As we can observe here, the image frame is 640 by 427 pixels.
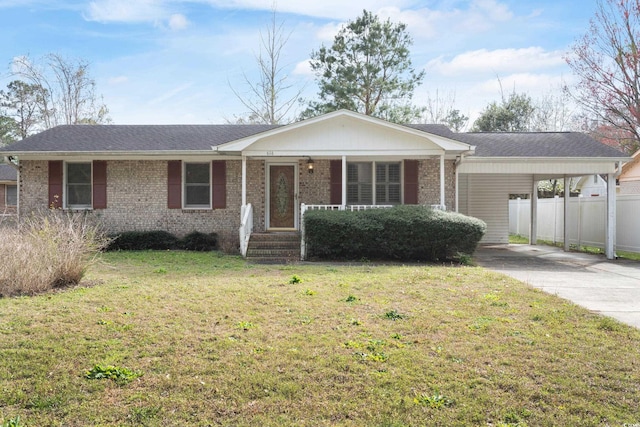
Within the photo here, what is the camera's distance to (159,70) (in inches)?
827

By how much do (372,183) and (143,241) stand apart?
7369 mm

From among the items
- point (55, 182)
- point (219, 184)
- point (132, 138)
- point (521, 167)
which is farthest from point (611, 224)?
point (55, 182)

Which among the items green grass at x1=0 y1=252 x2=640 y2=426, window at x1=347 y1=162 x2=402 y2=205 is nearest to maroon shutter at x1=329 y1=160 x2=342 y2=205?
window at x1=347 y1=162 x2=402 y2=205

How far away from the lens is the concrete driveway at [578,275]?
649 centimetres

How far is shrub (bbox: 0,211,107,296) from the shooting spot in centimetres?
627

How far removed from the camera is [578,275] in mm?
9516

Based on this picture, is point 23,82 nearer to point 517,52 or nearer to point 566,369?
point 517,52

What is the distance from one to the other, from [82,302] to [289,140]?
7.90m

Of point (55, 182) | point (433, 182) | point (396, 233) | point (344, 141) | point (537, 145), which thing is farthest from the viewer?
point (537, 145)

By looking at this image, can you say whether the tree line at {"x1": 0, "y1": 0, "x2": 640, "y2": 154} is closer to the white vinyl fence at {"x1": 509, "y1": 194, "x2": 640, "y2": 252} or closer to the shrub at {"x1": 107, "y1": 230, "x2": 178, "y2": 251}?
the white vinyl fence at {"x1": 509, "y1": 194, "x2": 640, "y2": 252}

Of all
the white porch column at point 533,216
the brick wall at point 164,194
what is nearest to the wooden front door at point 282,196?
the brick wall at point 164,194

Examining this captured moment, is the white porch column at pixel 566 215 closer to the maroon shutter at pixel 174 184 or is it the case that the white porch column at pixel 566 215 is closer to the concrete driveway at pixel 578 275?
the concrete driveway at pixel 578 275

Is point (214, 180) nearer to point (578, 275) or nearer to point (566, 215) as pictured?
point (578, 275)

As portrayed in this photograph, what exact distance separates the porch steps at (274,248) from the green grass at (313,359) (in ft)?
16.1
